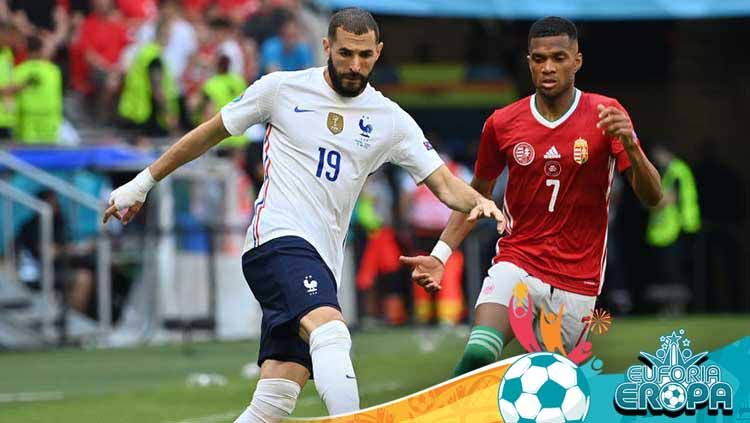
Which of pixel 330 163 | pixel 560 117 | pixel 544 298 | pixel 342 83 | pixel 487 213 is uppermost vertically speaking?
pixel 342 83

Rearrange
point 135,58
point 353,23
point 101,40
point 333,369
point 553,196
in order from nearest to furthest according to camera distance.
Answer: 1. point 333,369
2. point 353,23
3. point 553,196
4. point 135,58
5. point 101,40

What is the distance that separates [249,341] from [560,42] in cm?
1104

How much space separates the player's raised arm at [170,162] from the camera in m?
8.93

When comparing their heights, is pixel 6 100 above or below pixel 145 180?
above

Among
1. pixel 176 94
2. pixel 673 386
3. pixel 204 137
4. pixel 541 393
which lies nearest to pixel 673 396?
pixel 673 386

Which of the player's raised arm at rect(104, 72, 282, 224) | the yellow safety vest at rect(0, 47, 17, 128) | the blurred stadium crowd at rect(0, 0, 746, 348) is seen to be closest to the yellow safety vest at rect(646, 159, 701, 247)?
the blurred stadium crowd at rect(0, 0, 746, 348)

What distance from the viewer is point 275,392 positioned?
8734 millimetres

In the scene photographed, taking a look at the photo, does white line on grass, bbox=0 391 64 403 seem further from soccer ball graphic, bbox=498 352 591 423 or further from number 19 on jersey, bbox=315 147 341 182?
soccer ball graphic, bbox=498 352 591 423

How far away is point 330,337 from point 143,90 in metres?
12.6

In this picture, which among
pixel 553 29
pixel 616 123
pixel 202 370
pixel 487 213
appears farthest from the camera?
pixel 202 370

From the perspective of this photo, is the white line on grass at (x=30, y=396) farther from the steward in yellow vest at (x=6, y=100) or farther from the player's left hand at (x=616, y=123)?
the player's left hand at (x=616, y=123)

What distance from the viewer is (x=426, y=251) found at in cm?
2155

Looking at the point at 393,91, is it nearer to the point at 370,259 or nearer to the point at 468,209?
the point at 370,259

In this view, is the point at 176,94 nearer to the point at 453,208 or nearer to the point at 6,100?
the point at 6,100
